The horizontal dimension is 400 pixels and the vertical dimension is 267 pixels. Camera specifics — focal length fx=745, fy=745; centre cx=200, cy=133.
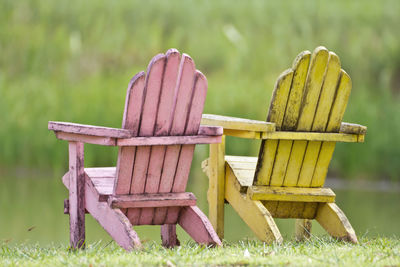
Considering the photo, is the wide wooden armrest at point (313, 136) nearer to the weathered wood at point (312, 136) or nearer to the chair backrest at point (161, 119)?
the weathered wood at point (312, 136)

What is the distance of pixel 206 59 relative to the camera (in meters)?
12.1

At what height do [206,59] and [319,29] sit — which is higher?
[319,29]

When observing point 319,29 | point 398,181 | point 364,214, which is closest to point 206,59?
point 319,29

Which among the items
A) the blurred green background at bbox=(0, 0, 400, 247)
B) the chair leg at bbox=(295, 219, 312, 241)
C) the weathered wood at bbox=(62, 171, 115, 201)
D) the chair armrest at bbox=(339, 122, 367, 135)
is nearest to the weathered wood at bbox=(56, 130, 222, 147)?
the weathered wood at bbox=(62, 171, 115, 201)

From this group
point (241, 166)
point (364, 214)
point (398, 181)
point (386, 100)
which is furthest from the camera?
point (386, 100)

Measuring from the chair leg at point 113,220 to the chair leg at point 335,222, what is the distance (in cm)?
129

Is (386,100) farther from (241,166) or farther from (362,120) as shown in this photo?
(241,166)

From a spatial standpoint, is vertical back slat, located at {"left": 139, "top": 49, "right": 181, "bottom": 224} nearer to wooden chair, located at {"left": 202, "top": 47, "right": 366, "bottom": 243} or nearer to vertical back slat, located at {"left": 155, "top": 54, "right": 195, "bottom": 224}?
vertical back slat, located at {"left": 155, "top": 54, "right": 195, "bottom": 224}

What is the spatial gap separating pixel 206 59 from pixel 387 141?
3437 millimetres

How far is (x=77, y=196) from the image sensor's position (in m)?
4.00

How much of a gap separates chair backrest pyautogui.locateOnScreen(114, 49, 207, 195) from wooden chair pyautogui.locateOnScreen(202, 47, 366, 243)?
1.31 feet

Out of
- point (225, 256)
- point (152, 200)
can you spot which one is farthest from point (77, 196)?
point (225, 256)

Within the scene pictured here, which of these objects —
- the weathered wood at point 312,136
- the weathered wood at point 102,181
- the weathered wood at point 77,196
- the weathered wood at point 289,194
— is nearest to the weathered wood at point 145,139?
the weathered wood at point 77,196

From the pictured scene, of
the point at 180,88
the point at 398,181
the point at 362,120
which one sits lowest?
the point at 398,181
